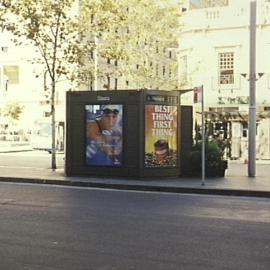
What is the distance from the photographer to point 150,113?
17781 millimetres

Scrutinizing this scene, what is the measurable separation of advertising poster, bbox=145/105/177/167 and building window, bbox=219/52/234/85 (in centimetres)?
1561

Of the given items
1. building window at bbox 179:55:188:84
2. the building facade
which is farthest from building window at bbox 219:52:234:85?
building window at bbox 179:55:188:84

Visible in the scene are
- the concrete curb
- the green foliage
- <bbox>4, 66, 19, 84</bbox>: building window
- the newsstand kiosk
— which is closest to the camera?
the concrete curb

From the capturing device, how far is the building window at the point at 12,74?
65.6 m

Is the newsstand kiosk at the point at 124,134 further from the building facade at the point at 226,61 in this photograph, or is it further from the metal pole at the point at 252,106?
the building facade at the point at 226,61

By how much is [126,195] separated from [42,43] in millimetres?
8795

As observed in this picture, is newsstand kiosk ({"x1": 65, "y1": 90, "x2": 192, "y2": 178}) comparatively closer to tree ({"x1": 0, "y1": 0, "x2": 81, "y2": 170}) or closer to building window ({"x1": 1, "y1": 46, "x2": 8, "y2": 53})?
tree ({"x1": 0, "y1": 0, "x2": 81, "y2": 170})

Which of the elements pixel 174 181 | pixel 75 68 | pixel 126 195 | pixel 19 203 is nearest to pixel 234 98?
pixel 75 68

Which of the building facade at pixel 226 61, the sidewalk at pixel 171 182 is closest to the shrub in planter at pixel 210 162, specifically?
the sidewalk at pixel 171 182

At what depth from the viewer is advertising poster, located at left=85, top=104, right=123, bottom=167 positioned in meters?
18.0

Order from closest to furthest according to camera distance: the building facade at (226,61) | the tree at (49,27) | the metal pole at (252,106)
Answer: the metal pole at (252,106), the tree at (49,27), the building facade at (226,61)

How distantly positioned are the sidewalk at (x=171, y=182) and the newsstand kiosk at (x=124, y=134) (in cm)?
40

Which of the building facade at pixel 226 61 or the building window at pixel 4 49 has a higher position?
the building window at pixel 4 49

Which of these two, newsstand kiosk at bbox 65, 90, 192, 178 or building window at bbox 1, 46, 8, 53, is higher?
A: building window at bbox 1, 46, 8, 53
